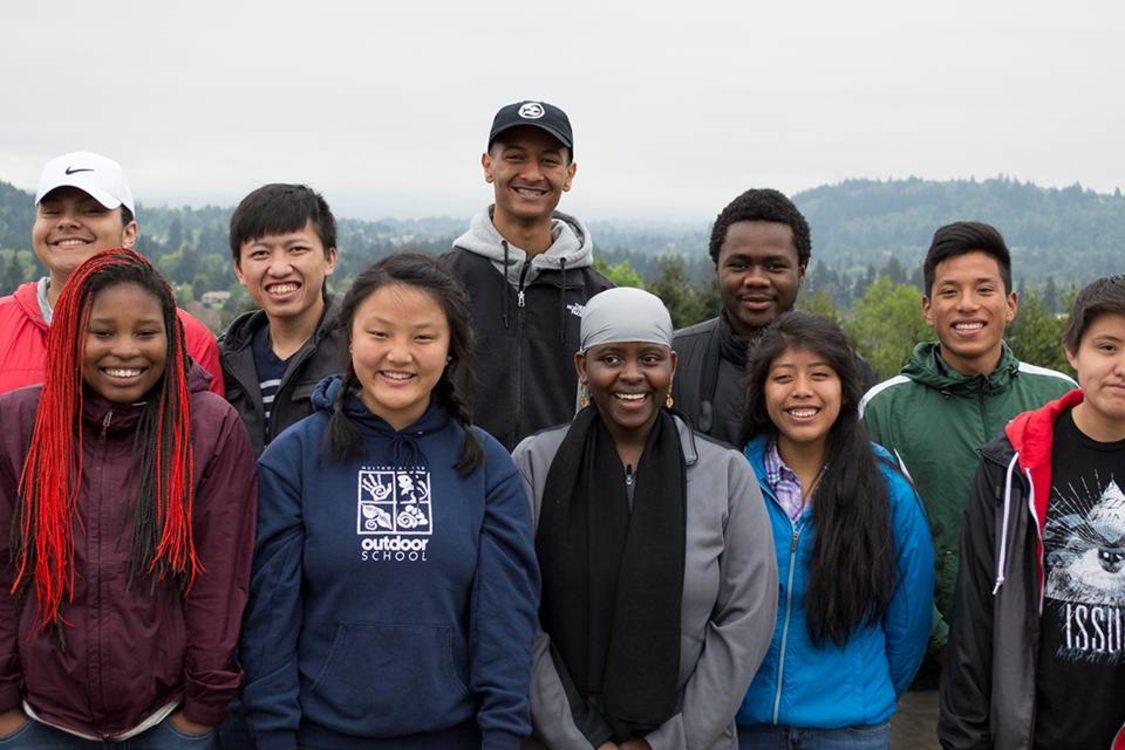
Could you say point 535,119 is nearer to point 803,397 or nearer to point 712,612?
point 803,397

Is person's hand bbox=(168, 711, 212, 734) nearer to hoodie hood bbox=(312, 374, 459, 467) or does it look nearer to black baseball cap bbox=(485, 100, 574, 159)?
hoodie hood bbox=(312, 374, 459, 467)

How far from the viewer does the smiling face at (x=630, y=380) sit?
395 cm

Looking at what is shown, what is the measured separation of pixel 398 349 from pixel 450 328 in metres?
0.23

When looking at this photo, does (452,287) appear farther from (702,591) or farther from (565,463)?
(702,591)

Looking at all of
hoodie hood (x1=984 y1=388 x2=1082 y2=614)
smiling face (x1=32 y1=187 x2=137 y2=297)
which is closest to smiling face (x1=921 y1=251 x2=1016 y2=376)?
hoodie hood (x1=984 y1=388 x2=1082 y2=614)

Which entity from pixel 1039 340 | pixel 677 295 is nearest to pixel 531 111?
pixel 677 295

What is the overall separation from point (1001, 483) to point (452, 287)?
2122mm

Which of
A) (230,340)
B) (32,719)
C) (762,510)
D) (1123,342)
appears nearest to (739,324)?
(762,510)

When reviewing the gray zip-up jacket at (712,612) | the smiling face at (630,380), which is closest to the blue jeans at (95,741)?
the gray zip-up jacket at (712,612)

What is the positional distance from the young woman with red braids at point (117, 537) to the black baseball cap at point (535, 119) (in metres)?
2.17

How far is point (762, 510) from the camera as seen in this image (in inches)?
154

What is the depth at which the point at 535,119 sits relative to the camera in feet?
17.0

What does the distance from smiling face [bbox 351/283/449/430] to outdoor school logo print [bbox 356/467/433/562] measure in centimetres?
22

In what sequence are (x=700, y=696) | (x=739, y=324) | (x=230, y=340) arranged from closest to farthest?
(x=700, y=696) < (x=230, y=340) < (x=739, y=324)
